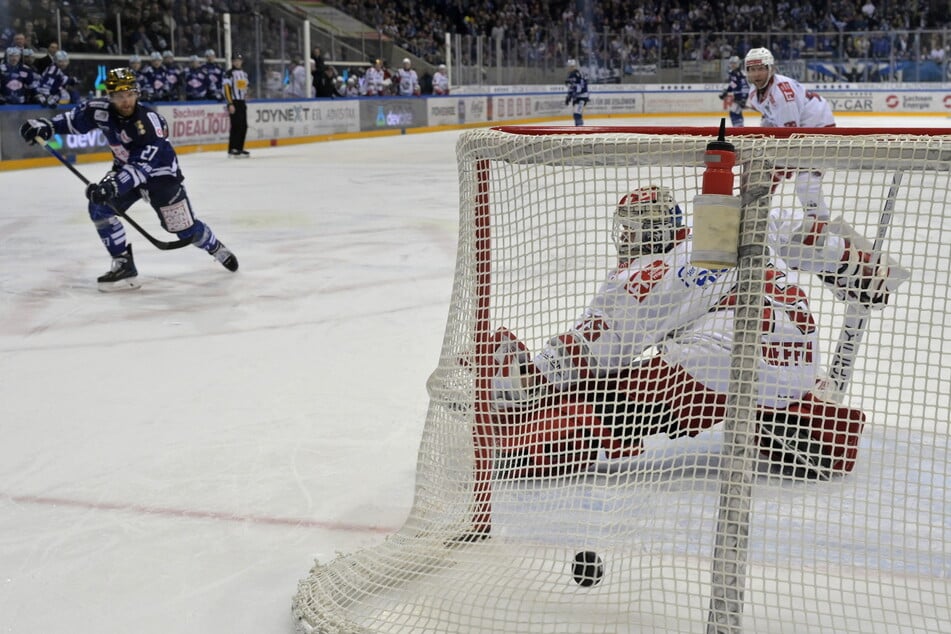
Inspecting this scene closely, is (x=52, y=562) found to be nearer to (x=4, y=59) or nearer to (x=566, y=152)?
(x=566, y=152)

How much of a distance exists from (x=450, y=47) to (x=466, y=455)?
857 inches

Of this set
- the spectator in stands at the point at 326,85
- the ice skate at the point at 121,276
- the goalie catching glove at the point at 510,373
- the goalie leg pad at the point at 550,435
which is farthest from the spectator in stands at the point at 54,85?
the goalie leg pad at the point at 550,435

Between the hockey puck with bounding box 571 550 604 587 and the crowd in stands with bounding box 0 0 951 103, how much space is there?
1454cm

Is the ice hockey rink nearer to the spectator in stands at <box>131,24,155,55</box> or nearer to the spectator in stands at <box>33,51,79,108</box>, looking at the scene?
the spectator in stands at <box>33,51,79,108</box>

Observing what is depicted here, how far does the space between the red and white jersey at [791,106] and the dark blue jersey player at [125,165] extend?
3.22 metres

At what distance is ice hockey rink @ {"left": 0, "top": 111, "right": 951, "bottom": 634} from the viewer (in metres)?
2.38

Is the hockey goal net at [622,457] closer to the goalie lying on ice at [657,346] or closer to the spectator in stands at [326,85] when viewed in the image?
the goalie lying on ice at [657,346]

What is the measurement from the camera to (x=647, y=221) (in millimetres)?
2088

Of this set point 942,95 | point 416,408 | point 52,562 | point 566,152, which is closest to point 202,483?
point 52,562

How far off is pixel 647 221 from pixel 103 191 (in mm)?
4342

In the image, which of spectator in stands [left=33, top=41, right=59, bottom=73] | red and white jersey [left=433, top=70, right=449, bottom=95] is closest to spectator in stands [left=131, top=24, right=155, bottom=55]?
spectator in stands [left=33, top=41, right=59, bottom=73]

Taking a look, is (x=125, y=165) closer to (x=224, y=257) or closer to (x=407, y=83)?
(x=224, y=257)

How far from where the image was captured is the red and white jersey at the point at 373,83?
19.9 metres

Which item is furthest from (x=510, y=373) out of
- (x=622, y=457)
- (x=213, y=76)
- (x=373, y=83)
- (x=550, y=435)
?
(x=373, y=83)
